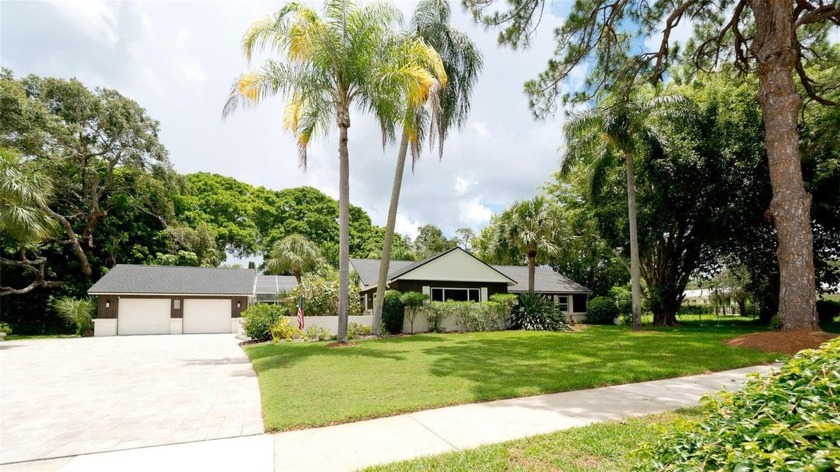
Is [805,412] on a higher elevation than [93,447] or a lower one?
higher

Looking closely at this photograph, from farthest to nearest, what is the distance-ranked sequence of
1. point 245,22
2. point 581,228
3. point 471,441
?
point 581,228 < point 245,22 < point 471,441

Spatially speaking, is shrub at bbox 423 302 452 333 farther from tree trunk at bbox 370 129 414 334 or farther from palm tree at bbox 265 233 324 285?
palm tree at bbox 265 233 324 285

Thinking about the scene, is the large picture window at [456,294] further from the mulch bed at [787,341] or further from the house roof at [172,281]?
the house roof at [172,281]

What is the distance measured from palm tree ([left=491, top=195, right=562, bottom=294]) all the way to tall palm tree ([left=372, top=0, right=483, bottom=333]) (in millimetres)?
6515

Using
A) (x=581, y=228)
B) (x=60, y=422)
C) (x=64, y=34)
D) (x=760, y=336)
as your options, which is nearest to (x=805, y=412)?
(x=60, y=422)

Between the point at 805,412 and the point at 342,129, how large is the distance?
41.9 ft

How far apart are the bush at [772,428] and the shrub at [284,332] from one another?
15044 mm

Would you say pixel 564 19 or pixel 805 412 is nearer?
pixel 805 412

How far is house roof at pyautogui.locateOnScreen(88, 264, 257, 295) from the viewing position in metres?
23.0

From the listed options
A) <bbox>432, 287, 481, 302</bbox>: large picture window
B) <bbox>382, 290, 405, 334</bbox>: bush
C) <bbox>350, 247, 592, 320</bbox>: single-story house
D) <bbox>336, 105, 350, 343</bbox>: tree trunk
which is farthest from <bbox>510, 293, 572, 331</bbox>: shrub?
<bbox>336, 105, 350, 343</bbox>: tree trunk

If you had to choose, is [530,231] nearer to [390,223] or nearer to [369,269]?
[390,223]

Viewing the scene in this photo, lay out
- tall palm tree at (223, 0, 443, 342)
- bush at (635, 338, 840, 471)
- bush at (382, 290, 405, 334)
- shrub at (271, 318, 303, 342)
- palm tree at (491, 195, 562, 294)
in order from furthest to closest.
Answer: palm tree at (491, 195, 562, 294), bush at (382, 290, 405, 334), shrub at (271, 318, 303, 342), tall palm tree at (223, 0, 443, 342), bush at (635, 338, 840, 471)

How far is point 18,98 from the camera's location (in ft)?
Answer: 66.3

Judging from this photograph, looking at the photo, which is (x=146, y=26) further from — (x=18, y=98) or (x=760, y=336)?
(x=760, y=336)
